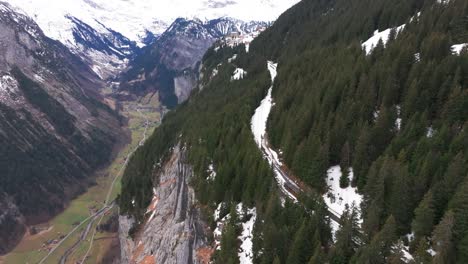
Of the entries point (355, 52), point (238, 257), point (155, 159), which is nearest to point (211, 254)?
point (238, 257)

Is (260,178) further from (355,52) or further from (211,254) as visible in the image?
(355,52)

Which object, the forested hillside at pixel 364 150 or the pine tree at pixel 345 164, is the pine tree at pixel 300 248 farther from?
the pine tree at pixel 345 164

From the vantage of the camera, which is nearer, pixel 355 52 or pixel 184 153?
pixel 355 52

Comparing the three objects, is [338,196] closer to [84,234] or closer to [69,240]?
[69,240]

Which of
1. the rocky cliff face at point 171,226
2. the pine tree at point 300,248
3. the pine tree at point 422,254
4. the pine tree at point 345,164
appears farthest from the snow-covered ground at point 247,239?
the pine tree at point 422,254

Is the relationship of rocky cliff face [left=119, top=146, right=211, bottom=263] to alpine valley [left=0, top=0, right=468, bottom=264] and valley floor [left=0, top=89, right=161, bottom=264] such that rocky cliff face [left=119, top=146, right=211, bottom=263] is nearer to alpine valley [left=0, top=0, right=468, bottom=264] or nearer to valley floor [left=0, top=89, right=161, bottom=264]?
alpine valley [left=0, top=0, right=468, bottom=264]

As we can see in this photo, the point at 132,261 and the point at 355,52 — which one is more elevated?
the point at 355,52
